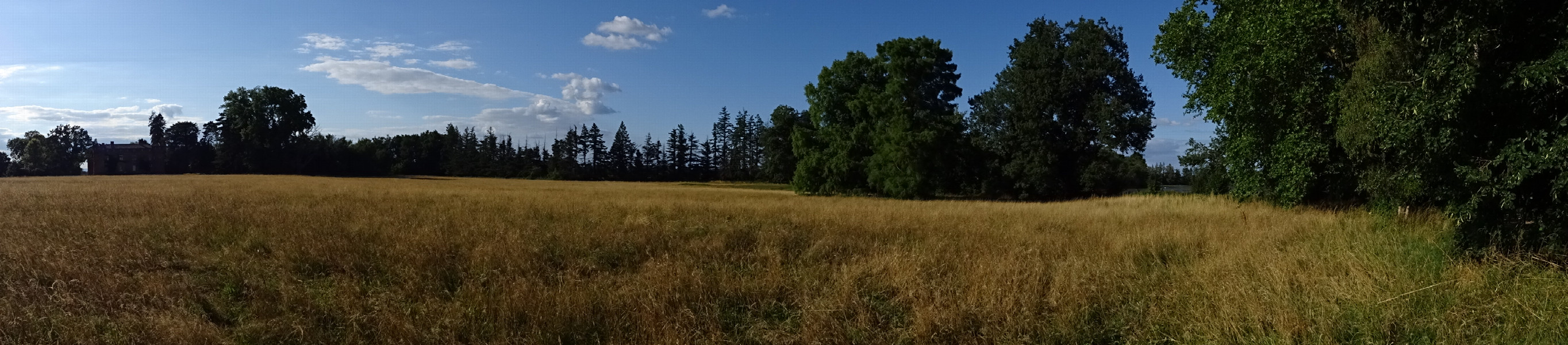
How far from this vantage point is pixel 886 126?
34562mm

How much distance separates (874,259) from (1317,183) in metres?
17.6

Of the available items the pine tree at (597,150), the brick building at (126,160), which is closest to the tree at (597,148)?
the pine tree at (597,150)

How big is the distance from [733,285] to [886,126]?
28.8 meters

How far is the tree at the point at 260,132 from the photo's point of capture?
70938 millimetres

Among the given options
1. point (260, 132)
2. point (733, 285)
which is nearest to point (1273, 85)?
point (733, 285)

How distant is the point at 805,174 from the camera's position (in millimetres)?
37906

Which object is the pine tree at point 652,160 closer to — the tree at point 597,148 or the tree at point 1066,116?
the tree at point 597,148

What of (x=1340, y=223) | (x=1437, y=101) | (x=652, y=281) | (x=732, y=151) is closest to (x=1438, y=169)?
(x=1437, y=101)

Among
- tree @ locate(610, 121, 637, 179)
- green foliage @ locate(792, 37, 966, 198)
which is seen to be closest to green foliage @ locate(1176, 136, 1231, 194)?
green foliage @ locate(792, 37, 966, 198)

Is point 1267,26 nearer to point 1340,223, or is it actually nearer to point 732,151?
point 1340,223

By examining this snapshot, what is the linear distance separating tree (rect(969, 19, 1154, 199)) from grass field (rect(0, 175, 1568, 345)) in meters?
25.0

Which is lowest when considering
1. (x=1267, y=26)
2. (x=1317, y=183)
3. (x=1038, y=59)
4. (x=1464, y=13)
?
(x=1317, y=183)

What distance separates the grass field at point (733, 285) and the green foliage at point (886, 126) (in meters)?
22.2

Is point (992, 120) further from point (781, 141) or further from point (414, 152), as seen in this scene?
point (414, 152)
